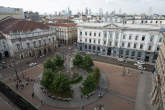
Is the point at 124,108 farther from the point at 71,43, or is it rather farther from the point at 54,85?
the point at 71,43

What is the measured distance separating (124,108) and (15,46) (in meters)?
50.7

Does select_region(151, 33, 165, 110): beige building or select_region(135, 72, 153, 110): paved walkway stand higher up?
select_region(151, 33, 165, 110): beige building

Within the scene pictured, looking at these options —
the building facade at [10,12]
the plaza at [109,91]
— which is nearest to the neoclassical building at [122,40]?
the plaza at [109,91]

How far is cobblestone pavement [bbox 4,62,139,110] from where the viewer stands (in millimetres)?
26005

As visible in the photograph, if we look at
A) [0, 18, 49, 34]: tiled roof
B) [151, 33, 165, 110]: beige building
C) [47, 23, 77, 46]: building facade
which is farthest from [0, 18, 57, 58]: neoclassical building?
[151, 33, 165, 110]: beige building

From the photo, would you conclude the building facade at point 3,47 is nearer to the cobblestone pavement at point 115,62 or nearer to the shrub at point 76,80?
the shrub at point 76,80

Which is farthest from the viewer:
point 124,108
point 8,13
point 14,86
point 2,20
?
point 8,13

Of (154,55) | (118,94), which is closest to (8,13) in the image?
(118,94)

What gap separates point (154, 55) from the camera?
48.8 m

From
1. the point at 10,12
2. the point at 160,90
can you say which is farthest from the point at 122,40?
the point at 10,12

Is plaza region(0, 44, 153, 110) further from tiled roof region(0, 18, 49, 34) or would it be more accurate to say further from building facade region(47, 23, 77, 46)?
building facade region(47, 23, 77, 46)

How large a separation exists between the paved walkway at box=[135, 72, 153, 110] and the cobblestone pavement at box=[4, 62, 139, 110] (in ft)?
3.71

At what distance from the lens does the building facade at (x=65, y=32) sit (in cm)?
7622

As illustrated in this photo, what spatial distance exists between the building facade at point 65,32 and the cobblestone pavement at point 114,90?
126 feet
